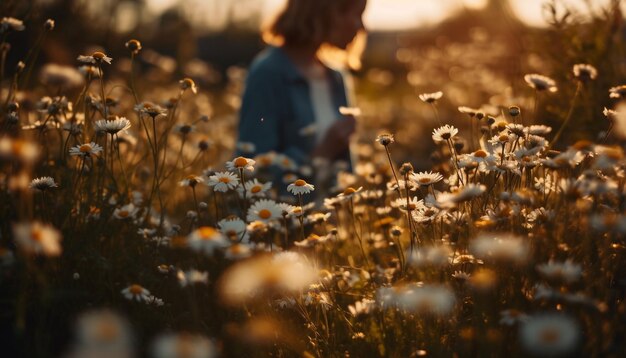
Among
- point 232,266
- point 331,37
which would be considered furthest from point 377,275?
point 331,37

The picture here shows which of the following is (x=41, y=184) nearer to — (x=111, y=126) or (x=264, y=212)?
(x=111, y=126)

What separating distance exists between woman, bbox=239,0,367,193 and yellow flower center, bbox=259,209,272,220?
5.64ft

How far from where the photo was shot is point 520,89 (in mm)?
3953

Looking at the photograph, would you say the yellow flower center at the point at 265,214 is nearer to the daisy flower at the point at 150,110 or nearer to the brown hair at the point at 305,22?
the daisy flower at the point at 150,110

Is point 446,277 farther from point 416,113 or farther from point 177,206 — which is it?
point 416,113

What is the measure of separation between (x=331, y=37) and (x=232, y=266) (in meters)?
2.25

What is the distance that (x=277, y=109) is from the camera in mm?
3932

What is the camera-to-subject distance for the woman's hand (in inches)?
134

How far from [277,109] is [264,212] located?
2131 millimetres

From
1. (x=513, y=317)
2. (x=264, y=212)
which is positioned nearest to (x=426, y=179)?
(x=264, y=212)

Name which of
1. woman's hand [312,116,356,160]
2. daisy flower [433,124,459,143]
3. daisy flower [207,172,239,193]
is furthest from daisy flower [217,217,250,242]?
woman's hand [312,116,356,160]

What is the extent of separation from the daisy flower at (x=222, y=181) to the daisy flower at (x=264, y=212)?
0.41ft

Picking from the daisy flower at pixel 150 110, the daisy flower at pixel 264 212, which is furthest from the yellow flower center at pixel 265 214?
the daisy flower at pixel 150 110

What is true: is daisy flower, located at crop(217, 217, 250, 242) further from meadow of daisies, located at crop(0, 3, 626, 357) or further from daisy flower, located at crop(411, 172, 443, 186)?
daisy flower, located at crop(411, 172, 443, 186)
